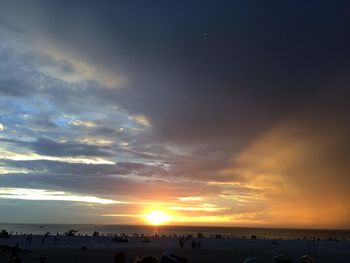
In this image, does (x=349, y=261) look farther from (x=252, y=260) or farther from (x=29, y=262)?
(x=29, y=262)

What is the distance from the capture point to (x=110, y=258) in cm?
4181

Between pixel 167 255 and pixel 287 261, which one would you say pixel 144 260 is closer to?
pixel 167 255

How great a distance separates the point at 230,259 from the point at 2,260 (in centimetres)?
2268

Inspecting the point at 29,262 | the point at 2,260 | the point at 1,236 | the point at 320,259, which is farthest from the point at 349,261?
the point at 1,236

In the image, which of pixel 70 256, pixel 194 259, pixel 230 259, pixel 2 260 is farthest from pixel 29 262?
Answer: pixel 230 259

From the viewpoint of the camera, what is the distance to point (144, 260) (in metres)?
18.7

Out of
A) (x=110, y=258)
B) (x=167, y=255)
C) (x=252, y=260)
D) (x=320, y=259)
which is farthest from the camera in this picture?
(x=320, y=259)

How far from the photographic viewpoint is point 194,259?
4241 cm

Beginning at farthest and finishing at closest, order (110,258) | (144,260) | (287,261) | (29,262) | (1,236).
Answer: (1,236), (110,258), (29,262), (287,261), (144,260)

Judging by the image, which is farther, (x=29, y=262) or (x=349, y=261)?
(x=349, y=261)

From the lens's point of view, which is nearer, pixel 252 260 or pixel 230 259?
pixel 252 260

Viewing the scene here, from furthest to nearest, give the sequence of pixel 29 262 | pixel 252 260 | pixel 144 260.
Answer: pixel 29 262 → pixel 252 260 → pixel 144 260

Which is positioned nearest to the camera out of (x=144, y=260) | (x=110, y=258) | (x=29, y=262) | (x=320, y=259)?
(x=144, y=260)

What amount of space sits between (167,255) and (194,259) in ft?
77.9
